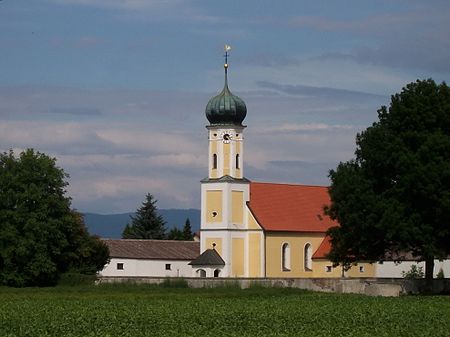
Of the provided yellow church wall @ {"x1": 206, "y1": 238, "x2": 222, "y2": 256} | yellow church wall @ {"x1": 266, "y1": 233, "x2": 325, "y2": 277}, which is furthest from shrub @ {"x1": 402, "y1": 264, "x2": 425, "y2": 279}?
yellow church wall @ {"x1": 206, "y1": 238, "x2": 222, "y2": 256}

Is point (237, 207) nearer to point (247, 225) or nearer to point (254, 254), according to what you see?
point (247, 225)

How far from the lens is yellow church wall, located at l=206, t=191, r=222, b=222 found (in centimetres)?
10406

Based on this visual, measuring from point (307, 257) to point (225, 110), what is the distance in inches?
572

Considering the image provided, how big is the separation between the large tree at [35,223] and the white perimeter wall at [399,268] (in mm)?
29658

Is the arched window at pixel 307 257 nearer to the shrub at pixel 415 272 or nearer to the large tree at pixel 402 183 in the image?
the shrub at pixel 415 272

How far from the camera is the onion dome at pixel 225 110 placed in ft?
346

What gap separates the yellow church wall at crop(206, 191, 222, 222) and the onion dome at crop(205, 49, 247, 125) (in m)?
6.18

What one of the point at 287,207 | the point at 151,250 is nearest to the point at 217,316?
the point at 287,207

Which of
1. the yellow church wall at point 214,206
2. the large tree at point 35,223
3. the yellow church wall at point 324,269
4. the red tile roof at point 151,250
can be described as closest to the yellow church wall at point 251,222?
the yellow church wall at point 214,206

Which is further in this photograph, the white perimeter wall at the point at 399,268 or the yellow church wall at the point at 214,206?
the yellow church wall at the point at 214,206

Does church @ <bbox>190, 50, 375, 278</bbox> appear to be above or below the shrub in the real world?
above

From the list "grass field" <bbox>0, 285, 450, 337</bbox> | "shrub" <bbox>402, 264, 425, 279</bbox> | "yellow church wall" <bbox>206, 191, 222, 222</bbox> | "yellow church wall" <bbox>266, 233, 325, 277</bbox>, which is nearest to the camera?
"grass field" <bbox>0, 285, 450, 337</bbox>

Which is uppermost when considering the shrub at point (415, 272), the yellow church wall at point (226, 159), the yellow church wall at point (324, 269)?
the yellow church wall at point (226, 159)

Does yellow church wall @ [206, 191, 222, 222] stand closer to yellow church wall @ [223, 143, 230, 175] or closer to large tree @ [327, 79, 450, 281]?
yellow church wall @ [223, 143, 230, 175]
